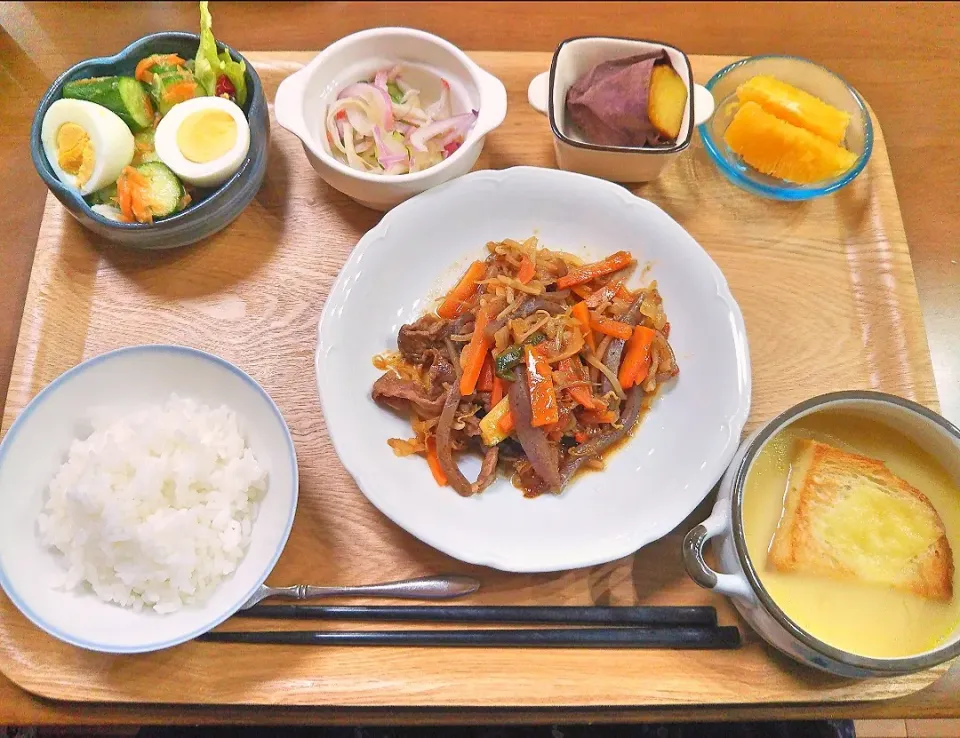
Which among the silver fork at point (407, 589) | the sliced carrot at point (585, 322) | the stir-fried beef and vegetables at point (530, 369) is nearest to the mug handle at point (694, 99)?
the stir-fried beef and vegetables at point (530, 369)

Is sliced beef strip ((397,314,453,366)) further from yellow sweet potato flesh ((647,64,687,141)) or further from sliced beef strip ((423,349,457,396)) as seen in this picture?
yellow sweet potato flesh ((647,64,687,141))

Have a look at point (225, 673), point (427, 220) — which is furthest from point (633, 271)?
point (225, 673)

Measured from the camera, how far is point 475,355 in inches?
69.5

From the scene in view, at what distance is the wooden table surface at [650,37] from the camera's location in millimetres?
2188

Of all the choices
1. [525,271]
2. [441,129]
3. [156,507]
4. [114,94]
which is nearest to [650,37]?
[441,129]

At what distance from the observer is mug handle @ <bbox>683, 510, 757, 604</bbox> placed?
136 centimetres

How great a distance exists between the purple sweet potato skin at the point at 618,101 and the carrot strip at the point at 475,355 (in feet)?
2.29

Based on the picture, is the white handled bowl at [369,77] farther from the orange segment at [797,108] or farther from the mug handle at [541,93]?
the orange segment at [797,108]

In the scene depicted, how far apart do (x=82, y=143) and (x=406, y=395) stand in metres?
1.21

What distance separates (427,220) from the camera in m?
1.90

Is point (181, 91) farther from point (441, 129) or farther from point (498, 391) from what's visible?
point (498, 391)

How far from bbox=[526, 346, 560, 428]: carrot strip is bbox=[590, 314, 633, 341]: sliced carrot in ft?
0.70

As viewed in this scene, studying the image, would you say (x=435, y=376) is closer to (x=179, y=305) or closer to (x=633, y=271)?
(x=633, y=271)

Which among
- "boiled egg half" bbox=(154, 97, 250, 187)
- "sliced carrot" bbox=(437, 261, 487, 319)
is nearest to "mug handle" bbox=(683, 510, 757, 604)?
"sliced carrot" bbox=(437, 261, 487, 319)
